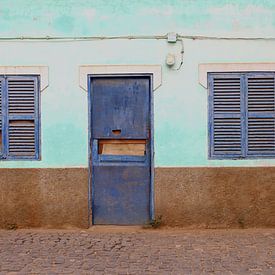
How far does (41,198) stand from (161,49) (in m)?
2.91

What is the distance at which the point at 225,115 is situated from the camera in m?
8.54

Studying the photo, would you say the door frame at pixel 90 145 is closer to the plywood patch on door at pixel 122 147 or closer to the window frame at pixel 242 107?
Answer: the plywood patch on door at pixel 122 147

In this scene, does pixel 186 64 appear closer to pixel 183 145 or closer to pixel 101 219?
pixel 183 145

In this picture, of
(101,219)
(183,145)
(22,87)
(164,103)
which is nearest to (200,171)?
(183,145)

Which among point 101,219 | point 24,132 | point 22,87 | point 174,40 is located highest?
point 174,40

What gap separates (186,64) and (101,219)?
8.92 ft

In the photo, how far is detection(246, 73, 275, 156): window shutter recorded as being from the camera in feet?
28.0

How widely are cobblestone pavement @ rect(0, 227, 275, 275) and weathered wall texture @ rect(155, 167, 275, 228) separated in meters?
0.22

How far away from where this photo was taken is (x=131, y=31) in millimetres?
8570

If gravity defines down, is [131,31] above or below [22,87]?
above

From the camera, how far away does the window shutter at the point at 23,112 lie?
8.62m

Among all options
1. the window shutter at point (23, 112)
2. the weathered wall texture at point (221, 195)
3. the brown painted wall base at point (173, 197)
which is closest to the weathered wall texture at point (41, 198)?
the brown painted wall base at point (173, 197)

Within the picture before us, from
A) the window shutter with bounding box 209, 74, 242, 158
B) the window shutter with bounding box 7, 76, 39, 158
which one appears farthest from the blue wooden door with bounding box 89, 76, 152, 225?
the window shutter with bounding box 209, 74, 242, 158

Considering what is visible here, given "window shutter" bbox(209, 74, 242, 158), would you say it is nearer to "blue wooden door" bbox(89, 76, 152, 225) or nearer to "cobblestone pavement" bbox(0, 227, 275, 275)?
"blue wooden door" bbox(89, 76, 152, 225)
